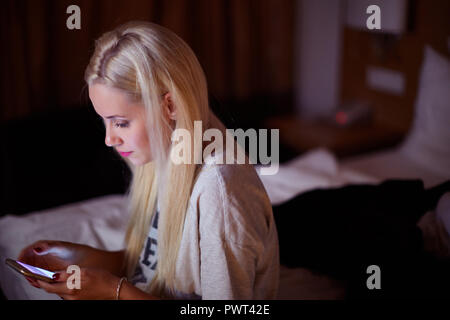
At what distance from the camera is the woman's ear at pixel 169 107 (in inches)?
38.7

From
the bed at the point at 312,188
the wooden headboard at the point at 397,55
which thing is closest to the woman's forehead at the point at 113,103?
the bed at the point at 312,188

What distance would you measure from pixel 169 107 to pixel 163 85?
0.05 metres

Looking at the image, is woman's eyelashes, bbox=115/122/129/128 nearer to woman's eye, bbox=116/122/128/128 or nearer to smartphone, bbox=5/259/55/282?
woman's eye, bbox=116/122/128/128

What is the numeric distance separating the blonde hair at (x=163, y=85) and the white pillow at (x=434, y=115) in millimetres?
1215

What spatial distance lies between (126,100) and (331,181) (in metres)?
1.06

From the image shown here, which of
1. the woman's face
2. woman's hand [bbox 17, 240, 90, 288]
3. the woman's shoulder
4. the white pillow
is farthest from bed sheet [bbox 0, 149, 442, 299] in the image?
the woman's face

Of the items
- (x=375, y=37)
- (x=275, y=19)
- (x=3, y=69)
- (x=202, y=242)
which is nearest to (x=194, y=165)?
(x=202, y=242)

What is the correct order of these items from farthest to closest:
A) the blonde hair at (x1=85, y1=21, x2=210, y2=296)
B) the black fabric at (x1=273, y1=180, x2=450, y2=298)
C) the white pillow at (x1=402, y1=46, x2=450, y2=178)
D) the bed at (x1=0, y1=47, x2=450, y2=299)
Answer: the white pillow at (x1=402, y1=46, x2=450, y2=178)
the bed at (x1=0, y1=47, x2=450, y2=299)
the black fabric at (x1=273, y1=180, x2=450, y2=298)
the blonde hair at (x1=85, y1=21, x2=210, y2=296)

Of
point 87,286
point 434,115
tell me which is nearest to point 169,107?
point 87,286

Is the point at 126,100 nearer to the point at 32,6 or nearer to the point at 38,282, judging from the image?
the point at 38,282

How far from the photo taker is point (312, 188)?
70.6 inches

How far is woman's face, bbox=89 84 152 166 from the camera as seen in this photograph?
100 cm

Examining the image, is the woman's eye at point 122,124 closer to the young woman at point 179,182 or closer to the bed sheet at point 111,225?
the young woman at point 179,182

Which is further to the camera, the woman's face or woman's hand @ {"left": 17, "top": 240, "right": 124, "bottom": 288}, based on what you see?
woman's hand @ {"left": 17, "top": 240, "right": 124, "bottom": 288}
